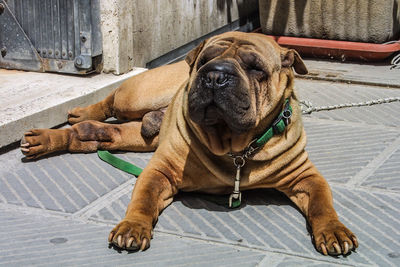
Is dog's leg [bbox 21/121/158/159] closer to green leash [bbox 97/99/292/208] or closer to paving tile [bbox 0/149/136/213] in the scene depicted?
paving tile [bbox 0/149/136/213]

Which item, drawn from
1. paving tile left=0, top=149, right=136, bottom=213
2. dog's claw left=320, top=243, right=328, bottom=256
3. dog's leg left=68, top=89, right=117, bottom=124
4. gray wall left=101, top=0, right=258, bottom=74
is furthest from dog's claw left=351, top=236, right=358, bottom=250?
gray wall left=101, top=0, right=258, bottom=74

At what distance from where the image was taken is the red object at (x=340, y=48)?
6273mm

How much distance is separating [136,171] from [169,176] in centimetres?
46

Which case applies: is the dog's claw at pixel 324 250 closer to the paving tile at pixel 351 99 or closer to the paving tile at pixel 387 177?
the paving tile at pixel 387 177

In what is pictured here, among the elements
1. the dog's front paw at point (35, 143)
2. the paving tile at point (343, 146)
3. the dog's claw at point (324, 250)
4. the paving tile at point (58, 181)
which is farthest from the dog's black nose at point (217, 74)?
the dog's front paw at point (35, 143)

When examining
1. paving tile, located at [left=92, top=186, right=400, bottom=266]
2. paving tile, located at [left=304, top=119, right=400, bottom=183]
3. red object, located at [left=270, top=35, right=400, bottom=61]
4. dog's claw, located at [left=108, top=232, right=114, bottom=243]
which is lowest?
red object, located at [left=270, top=35, right=400, bottom=61]

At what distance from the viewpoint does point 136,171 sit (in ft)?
12.2

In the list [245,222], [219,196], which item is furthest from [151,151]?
[245,222]

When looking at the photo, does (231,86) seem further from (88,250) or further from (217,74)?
(88,250)

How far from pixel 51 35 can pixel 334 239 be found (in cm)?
302

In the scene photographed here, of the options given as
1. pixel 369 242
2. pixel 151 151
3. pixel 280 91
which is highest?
pixel 280 91

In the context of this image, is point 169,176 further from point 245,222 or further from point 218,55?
point 218,55

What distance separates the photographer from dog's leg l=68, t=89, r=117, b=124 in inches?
173

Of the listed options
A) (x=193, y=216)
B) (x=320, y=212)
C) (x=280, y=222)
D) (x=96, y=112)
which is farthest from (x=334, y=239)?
(x=96, y=112)
